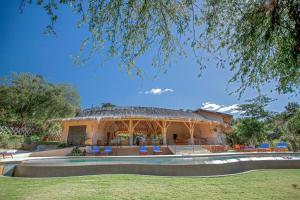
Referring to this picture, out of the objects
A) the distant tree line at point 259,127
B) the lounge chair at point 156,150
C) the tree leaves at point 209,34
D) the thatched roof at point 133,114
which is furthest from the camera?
the distant tree line at point 259,127

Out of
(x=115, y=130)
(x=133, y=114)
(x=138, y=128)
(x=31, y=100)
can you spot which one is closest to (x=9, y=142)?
(x=31, y=100)

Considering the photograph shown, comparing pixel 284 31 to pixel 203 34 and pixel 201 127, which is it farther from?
pixel 201 127

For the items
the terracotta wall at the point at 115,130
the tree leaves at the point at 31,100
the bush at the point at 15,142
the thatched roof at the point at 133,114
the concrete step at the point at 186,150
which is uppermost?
the tree leaves at the point at 31,100

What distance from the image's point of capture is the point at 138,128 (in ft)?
87.9

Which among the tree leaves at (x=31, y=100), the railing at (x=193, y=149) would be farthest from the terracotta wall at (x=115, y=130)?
the tree leaves at (x=31, y=100)

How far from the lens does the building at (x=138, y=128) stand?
20.4 meters

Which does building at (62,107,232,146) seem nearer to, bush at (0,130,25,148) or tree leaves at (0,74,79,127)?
bush at (0,130,25,148)

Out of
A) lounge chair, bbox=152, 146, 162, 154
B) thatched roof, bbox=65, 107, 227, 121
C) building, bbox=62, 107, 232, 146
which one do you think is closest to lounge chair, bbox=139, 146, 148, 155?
lounge chair, bbox=152, 146, 162, 154

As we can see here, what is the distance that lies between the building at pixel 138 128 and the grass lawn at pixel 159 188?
45.1ft

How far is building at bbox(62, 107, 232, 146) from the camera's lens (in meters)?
20.4

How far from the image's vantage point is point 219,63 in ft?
16.4

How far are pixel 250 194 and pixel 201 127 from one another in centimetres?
2266

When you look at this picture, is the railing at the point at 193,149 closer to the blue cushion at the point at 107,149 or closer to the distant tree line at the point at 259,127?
the distant tree line at the point at 259,127

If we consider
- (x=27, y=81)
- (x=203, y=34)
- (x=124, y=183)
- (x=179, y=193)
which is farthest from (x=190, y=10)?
(x=27, y=81)
